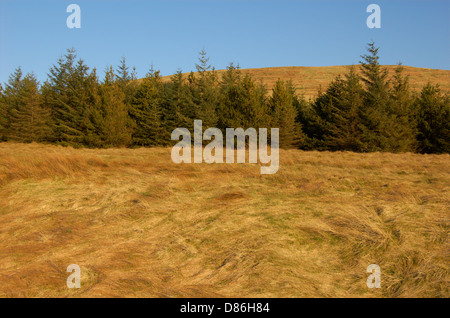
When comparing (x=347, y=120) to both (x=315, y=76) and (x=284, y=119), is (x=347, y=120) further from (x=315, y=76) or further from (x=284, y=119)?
(x=315, y=76)

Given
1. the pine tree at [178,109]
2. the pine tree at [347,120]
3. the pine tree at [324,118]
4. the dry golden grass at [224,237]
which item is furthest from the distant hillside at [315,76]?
the dry golden grass at [224,237]

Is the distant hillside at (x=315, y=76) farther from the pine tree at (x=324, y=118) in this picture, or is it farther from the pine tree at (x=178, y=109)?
the pine tree at (x=178, y=109)

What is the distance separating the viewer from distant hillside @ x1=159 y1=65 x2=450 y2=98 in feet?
198

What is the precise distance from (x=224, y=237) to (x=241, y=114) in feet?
77.3

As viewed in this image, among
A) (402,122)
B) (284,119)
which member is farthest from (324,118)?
(402,122)

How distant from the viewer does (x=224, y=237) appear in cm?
373

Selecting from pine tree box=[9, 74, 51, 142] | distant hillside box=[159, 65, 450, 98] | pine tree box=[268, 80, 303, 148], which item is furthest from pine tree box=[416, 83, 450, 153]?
pine tree box=[9, 74, 51, 142]

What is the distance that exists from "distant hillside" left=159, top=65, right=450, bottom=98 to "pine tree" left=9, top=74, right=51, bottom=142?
116ft

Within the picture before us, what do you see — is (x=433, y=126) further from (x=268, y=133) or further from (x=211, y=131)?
(x=211, y=131)

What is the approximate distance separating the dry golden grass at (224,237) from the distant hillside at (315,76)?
5243 centimetres

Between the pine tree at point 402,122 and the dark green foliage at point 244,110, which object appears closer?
the pine tree at point 402,122

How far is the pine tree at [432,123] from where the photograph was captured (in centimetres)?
2361

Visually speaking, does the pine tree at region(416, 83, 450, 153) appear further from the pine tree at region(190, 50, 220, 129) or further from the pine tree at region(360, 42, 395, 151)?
the pine tree at region(190, 50, 220, 129)
